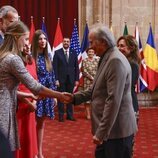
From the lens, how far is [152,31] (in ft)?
30.7

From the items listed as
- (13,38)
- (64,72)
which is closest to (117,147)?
(13,38)

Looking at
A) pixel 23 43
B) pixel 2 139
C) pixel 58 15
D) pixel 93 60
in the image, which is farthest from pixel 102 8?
pixel 2 139

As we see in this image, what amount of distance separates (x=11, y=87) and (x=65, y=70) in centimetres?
481

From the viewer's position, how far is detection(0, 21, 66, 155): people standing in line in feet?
9.27

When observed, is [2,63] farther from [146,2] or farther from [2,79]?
[146,2]

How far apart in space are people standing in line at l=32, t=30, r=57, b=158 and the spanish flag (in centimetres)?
439

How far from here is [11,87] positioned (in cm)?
291

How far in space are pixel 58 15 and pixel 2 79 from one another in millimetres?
6665

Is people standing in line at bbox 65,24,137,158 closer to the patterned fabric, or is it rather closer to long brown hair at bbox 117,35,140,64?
long brown hair at bbox 117,35,140,64

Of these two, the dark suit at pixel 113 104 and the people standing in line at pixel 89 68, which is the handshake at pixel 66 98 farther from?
the people standing in line at pixel 89 68

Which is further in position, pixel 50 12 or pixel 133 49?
pixel 50 12

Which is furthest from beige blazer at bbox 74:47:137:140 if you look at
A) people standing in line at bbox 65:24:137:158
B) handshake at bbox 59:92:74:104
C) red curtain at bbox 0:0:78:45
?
red curtain at bbox 0:0:78:45

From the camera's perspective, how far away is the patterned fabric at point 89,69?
7.78 metres

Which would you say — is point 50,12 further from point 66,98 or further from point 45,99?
point 66,98
